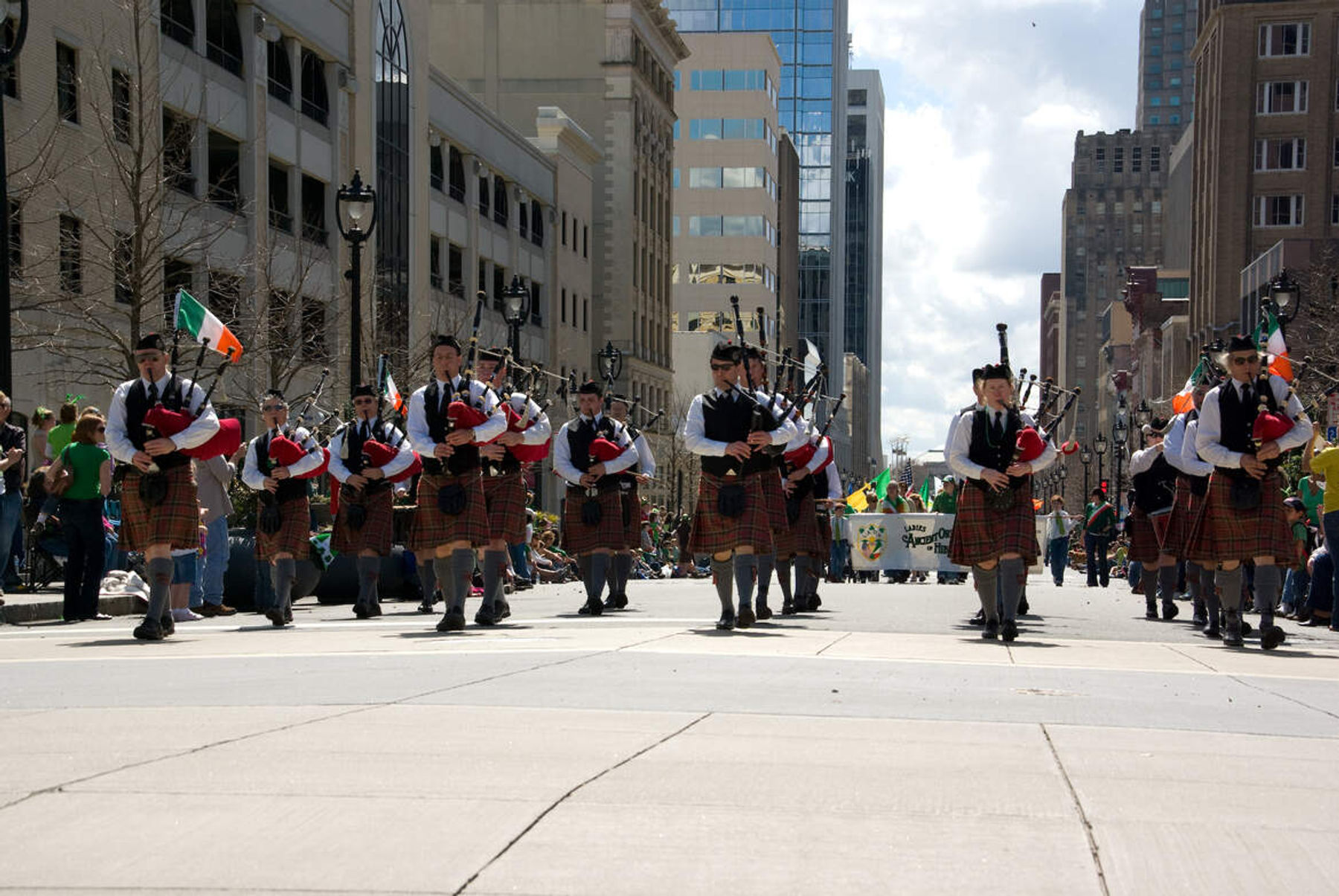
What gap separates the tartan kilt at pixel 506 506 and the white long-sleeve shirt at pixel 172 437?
7.26 ft

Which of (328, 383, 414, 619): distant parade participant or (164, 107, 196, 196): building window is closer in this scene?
(328, 383, 414, 619): distant parade participant

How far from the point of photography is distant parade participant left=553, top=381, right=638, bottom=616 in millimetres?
16031

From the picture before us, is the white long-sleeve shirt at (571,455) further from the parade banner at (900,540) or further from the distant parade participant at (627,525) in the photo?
the parade banner at (900,540)

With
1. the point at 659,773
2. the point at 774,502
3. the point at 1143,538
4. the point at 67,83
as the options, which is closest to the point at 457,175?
the point at 67,83

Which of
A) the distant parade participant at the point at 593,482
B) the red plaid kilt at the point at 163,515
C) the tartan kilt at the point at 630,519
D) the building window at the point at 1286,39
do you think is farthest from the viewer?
the building window at the point at 1286,39

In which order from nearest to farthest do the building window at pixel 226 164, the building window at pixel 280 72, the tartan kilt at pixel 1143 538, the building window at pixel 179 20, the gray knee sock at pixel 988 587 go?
the gray knee sock at pixel 988 587 < the tartan kilt at pixel 1143 538 < the building window at pixel 179 20 < the building window at pixel 226 164 < the building window at pixel 280 72

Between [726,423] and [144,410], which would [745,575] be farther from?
[144,410]

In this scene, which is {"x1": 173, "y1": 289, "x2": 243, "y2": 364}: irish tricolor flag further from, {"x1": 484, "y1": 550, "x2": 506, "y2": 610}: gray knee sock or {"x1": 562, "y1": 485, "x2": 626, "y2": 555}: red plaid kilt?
{"x1": 484, "y1": 550, "x2": 506, "y2": 610}: gray knee sock

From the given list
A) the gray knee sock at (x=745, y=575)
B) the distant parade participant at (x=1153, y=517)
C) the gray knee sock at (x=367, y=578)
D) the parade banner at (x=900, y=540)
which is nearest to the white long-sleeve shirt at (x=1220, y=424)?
the gray knee sock at (x=745, y=575)

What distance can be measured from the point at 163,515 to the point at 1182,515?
8227 mm

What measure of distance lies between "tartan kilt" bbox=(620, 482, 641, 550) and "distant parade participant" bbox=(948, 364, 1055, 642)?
4.59 meters

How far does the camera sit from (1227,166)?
333 ft

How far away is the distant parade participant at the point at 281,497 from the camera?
46.2 feet

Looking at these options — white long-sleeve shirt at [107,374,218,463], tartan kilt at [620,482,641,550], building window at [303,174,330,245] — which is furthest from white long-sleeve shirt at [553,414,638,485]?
building window at [303,174,330,245]
